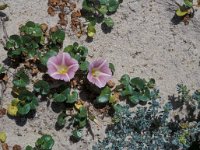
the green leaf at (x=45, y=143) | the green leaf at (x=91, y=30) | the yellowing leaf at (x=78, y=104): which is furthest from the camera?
the green leaf at (x=91, y=30)

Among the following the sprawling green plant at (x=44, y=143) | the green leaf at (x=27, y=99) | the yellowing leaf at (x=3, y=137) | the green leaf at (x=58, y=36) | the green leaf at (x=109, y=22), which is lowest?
the yellowing leaf at (x=3, y=137)

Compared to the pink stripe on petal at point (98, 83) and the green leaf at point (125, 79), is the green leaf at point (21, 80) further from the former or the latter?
the green leaf at point (125, 79)

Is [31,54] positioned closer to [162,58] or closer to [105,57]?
[105,57]

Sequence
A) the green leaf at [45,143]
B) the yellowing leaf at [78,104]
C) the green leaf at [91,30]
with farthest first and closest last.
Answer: the green leaf at [91,30]
the yellowing leaf at [78,104]
the green leaf at [45,143]

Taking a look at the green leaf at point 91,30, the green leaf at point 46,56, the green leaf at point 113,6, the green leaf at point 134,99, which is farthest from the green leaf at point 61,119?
the green leaf at point 113,6

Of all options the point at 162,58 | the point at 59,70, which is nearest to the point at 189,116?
the point at 162,58

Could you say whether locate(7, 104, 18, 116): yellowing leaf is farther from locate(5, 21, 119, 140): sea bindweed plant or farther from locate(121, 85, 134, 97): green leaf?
locate(121, 85, 134, 97): green leaf

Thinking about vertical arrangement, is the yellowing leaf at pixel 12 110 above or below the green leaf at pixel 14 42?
below
